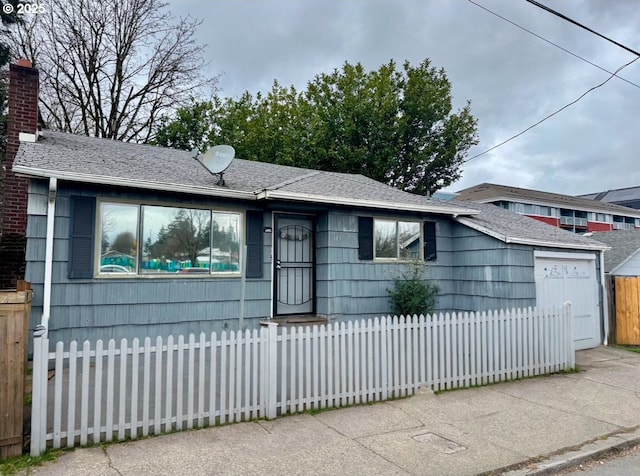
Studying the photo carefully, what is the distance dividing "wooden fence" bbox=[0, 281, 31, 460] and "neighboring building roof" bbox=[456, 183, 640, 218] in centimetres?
3879

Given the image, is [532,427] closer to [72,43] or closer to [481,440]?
[481,440]

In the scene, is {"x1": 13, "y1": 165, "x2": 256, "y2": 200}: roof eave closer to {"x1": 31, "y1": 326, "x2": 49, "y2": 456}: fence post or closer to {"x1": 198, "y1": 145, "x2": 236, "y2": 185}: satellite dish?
{"x1": 198, "y1": 145, "x2": 236, "y2": 185}: satellite dish

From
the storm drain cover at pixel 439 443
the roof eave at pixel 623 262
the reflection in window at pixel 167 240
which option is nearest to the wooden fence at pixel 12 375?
the reflection in window at pixel 167 240

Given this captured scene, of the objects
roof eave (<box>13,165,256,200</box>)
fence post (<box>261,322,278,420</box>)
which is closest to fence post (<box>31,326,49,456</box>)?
fence post (<box>261,322,278,420</box>)

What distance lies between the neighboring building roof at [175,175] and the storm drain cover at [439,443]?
501 cm

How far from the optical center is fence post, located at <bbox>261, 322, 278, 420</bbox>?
5.15m

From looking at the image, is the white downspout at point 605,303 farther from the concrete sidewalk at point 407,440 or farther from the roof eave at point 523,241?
the concrete sidewalk at point 407,440

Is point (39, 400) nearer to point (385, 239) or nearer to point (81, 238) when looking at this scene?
point (81, 238)

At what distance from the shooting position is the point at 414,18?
11.0 meters

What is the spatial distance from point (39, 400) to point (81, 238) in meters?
3.73

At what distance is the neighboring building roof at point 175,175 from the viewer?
23.5 feet

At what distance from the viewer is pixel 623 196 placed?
205 ft

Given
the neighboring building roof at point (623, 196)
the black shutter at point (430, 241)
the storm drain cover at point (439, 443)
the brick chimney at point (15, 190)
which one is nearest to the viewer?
the storm drain cover at point (439, 443)

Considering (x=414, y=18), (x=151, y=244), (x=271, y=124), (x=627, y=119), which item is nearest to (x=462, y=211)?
(x=414, y=18)
